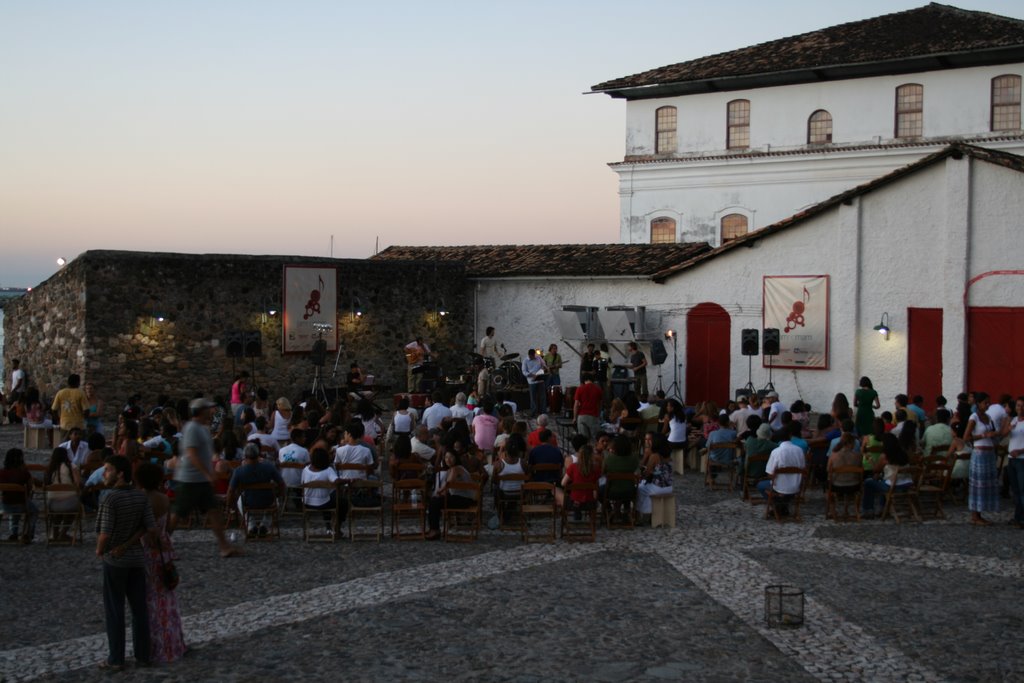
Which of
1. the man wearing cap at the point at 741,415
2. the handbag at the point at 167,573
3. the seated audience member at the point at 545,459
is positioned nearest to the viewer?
the handbag at the point at 167,573

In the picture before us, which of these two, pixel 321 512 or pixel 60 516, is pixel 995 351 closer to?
pixel 321 512

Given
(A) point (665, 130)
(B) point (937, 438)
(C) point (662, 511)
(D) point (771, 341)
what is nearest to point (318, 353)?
(D) point (771, 341)

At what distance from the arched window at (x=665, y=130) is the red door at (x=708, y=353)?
15.4 metres

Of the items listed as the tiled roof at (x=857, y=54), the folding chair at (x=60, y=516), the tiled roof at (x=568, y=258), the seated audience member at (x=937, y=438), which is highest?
the tiled roof at (x=857, y=54)

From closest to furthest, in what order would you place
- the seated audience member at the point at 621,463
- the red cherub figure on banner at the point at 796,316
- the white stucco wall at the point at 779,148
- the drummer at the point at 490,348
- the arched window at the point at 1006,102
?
the seated audience member at the point at 621,463 < the red cherub figure on banner at the point at 796,316 < the drummer at the point at 490,348 < the arched window at the point at 1006,102 < the white stucco wall at the point at 779,148

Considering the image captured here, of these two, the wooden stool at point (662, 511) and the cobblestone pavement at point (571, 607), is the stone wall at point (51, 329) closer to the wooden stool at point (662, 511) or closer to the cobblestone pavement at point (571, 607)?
the cobblestone pavement at point (571, 607)

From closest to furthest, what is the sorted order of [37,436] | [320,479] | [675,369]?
[320,479] → [37,436] → [675,369]

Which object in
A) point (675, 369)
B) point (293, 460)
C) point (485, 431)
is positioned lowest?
point (293, 460)

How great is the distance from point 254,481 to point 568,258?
60.9 ft

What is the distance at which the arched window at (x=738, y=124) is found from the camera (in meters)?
40.1

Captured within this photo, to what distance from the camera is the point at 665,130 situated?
137 feet

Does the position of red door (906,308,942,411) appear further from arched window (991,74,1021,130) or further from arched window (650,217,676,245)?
arched window (650,217,676,245)

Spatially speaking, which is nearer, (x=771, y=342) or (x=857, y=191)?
(x=857, y=191)

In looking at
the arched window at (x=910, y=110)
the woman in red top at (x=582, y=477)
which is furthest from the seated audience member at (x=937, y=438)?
the arched window at (x=910, y=110)
